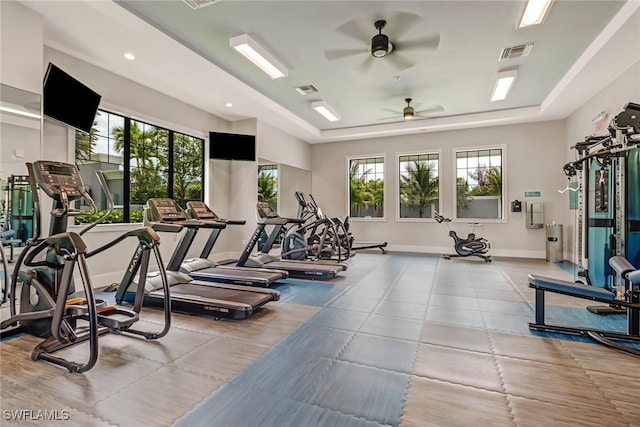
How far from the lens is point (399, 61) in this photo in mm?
5148

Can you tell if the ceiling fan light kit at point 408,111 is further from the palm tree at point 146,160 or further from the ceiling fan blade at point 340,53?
the palm tree at point 146,160

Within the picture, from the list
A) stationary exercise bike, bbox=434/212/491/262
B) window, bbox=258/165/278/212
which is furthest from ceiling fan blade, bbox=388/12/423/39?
window, bbox=258/165/278/212

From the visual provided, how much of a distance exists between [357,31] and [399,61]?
1179mm

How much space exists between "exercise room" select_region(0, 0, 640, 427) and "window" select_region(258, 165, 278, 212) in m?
0.17

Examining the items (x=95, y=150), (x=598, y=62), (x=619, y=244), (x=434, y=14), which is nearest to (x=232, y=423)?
(x=619, y=244)

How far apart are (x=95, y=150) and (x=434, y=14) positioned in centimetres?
532

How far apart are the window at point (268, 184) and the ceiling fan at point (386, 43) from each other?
418 cm

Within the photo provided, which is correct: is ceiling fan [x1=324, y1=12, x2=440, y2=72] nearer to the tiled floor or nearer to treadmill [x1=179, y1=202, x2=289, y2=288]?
treadmill [x1=179, y1=202, x2=289, y2=288]

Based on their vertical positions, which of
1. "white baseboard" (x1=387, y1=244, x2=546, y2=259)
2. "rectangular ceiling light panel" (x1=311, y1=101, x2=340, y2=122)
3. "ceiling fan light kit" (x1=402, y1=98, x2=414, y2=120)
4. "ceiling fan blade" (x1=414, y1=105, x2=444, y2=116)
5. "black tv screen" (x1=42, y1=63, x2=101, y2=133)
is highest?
"ceiling fan blade" (x1=414, y1=105, x2=444, y2=116)

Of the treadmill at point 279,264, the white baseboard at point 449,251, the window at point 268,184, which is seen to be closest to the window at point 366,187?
the white baseboard at point 449,251

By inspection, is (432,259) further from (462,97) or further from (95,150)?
(95,150)

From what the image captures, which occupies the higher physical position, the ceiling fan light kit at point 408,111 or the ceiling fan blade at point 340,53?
the ceiling fan blade at point 340,53

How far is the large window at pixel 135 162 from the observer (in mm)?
5035

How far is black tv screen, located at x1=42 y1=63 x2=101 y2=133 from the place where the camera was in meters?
3.91
